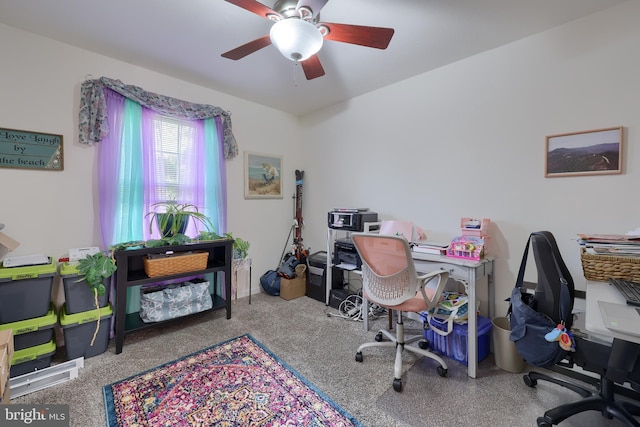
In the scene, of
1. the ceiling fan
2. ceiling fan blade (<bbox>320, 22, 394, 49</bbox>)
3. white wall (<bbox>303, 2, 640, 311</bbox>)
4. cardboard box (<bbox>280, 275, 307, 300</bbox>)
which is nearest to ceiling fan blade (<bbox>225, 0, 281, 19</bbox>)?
the ceiling fan

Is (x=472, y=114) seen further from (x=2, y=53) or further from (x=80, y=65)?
(x=2, y=53)

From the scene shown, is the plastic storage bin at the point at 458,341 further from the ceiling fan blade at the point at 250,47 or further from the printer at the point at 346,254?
the ceiling fan blade at the point at 250,47

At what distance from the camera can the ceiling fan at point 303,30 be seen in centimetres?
139

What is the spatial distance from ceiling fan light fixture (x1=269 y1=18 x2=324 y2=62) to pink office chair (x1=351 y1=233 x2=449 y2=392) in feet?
3.83

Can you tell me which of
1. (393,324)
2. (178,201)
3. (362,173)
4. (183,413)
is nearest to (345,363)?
(393,324)

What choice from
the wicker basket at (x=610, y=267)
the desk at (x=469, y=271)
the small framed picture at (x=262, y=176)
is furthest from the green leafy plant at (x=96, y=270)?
the wicker basket at (x=610, y=267)

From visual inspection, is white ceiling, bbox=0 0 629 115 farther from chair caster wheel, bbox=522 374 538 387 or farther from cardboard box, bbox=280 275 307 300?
chair caster wheel, bbox=522 374 538 387

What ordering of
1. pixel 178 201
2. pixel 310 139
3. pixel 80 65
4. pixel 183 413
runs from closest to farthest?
pixel 183 413 → pixel 80 65 → pixel 178 201 → pixel 310 139

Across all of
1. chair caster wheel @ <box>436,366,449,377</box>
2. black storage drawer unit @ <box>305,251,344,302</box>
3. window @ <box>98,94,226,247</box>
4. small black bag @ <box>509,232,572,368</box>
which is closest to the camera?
small black bag @ <box>509,232,572,368</box>

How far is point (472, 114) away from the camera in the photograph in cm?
234

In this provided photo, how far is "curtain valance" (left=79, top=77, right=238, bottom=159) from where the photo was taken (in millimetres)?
2229

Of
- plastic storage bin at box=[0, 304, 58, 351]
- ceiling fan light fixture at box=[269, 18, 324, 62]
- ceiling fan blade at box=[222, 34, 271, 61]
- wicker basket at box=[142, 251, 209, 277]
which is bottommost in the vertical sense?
plastic storage bin at box=[0, 304, 58, 351]

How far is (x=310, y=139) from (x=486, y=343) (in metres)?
3.03

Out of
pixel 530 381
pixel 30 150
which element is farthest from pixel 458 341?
pixel 30 150
